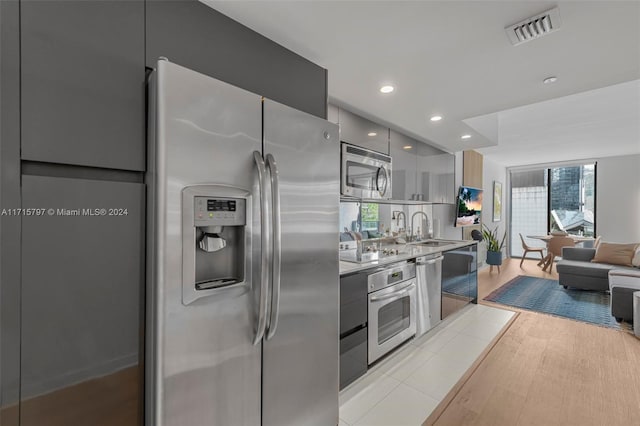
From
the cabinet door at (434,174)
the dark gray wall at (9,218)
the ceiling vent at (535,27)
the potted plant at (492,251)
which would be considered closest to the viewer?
the dark gray wall at (9,218)

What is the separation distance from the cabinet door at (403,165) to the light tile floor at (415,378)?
4.97ft

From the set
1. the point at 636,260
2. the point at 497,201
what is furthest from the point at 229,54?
the point at 497,201

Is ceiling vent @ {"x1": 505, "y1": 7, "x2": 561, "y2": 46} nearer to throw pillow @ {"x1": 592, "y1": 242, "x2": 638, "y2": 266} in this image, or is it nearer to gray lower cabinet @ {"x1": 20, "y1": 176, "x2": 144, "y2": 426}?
gray lower cabinet @ {"x1": 20, "y1": 176, "x2": 144, "y2": 426}

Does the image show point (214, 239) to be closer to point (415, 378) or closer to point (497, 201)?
point (415, 378)

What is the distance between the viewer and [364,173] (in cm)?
268

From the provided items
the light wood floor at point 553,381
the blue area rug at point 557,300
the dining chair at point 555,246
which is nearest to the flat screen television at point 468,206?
the blue area rug at point 557,300

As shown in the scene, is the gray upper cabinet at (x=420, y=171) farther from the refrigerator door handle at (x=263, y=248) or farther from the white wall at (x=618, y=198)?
the white wall at (x=618, y=198)

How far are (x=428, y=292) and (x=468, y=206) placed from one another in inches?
124

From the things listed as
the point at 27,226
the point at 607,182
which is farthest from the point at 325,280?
the point at 607,182

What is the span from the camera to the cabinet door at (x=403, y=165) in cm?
317

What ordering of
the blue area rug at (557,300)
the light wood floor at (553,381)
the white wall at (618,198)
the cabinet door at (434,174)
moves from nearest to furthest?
the light wood floor at (553,381) < the blue area rug at (557,300) < the cabinet door at (434,174) < the white wall at (618,198)

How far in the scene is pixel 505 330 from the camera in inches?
123

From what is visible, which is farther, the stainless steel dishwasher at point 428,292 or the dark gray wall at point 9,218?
the stainless steel dishwasher at point 428,292

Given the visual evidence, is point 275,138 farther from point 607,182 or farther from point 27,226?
point 607,182
